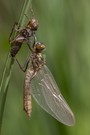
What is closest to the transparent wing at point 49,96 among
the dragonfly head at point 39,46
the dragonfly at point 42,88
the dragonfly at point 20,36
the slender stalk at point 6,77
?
the dragonfly at point 42,88

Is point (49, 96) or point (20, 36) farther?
point (49, 96)

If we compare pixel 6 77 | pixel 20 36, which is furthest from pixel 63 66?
pixel 6 77

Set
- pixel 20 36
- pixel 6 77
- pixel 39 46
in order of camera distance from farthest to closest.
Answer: pixel 39 46, pixel 20 36, pixel 6 77

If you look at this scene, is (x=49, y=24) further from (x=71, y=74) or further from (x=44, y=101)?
(x=44, y=101)

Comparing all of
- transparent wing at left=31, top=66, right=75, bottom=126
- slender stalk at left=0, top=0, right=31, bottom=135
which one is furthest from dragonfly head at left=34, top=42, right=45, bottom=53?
slender stalk at left=0, top=0, right=31, bottom=135

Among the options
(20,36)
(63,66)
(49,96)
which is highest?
(20,36)

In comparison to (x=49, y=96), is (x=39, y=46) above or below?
above

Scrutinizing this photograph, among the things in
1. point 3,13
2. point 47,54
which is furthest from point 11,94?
point 3,13

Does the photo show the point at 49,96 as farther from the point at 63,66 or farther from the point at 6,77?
the point at 6,77
